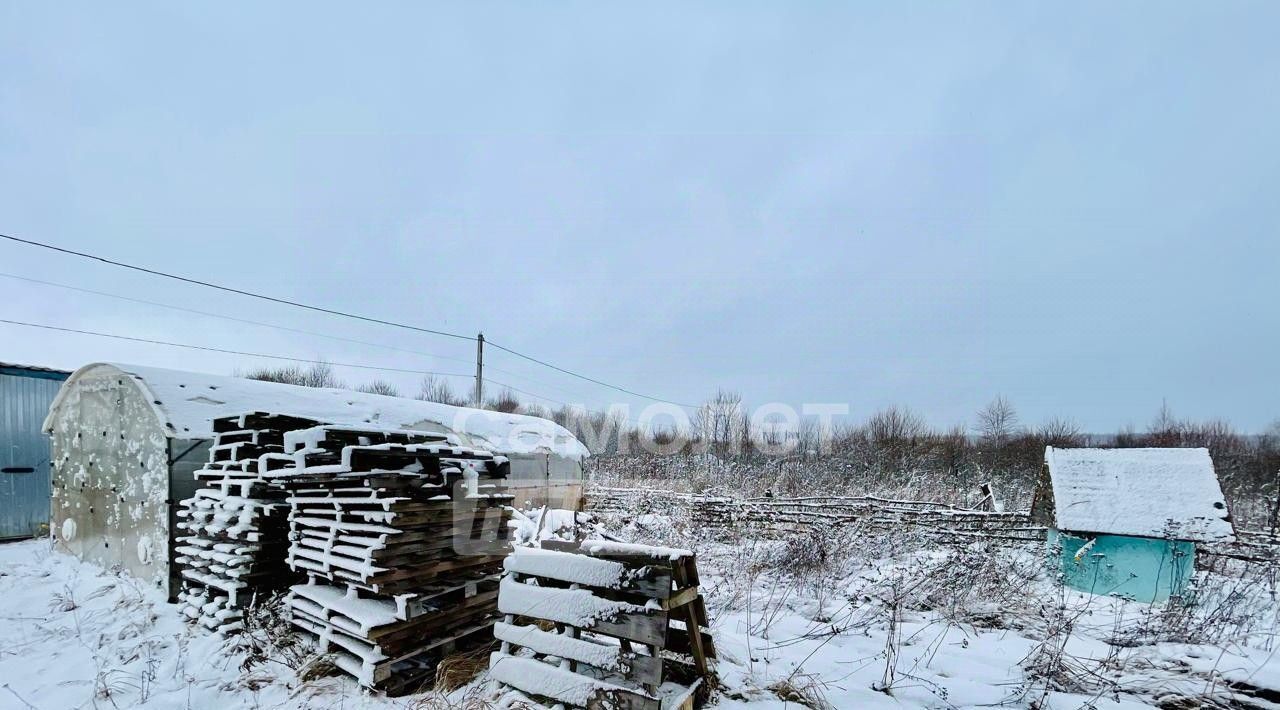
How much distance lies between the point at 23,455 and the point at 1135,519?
829 inches

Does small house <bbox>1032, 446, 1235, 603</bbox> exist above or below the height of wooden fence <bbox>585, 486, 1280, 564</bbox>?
above

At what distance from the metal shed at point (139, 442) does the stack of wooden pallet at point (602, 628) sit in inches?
181

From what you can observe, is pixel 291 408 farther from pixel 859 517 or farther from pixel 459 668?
pixel 859 517

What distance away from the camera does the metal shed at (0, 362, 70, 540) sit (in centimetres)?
1125

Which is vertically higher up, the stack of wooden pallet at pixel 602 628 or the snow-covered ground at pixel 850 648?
the stack of wooden pallet at pixel 602 628

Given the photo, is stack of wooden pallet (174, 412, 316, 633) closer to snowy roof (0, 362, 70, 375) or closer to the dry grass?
the dry grass

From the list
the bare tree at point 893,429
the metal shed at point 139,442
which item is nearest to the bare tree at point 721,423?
the bare tree at point 893,429

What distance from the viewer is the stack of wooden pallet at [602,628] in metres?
3.63

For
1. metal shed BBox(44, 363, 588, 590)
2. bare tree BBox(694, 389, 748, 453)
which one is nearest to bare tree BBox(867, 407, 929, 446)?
bare tree BBox(694, 389, 748, 453)

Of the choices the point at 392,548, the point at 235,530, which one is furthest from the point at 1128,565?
the point at 235,530

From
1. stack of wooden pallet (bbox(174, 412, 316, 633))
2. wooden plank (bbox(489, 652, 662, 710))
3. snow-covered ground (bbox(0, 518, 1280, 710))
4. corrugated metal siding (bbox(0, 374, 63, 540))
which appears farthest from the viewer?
corrugated metal siding (bbox(0, 374, 63, 540))

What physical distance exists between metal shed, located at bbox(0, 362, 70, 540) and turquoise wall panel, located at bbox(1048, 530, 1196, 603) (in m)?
19.9

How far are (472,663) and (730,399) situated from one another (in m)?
34.3

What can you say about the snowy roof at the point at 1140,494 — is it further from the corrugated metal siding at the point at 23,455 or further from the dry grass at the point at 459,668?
the corrugated metal siding at the point at 23,455
